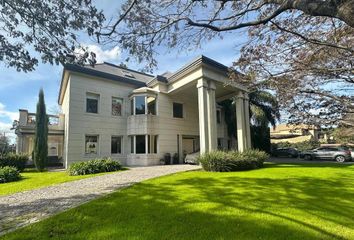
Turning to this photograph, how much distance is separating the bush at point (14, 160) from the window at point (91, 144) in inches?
156

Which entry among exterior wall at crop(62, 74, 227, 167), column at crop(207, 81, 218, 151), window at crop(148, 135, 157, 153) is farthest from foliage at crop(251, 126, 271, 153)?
window at crop(148, 135, 157, 153)

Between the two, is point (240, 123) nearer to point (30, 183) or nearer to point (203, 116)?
point (203, 116)

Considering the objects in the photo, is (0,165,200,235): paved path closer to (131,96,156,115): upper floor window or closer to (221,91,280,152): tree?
(131,96,156,115): upper floor window

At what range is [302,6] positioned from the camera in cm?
331

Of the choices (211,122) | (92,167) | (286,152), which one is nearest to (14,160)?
(92,167)

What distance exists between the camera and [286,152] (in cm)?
3033

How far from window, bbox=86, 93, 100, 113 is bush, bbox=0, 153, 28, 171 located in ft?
17.5

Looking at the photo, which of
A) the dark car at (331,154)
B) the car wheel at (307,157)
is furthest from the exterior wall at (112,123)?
the dark car at (331,154)

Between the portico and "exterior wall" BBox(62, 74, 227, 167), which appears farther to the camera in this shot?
"exterior wall" BBox(62, 74, 227, 167)

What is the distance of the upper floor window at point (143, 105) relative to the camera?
1895 centimetres

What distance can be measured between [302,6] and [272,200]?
4.90m

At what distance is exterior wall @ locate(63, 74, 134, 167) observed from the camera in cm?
1655

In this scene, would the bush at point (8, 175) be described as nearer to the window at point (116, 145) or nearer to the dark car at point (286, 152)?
the window at point (116, 145)

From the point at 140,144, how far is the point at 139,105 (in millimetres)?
3188
